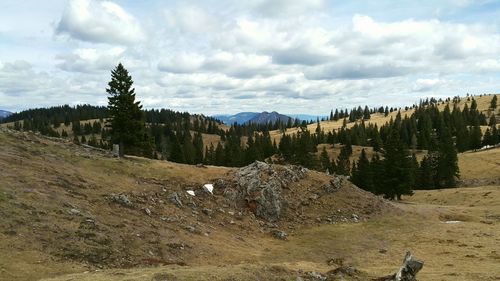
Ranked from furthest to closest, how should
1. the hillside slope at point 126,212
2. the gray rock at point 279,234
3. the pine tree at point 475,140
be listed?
1. the pine tree at point 475,140
2. the gray rock at point 279,234
3. the hillside slope at point 126,212

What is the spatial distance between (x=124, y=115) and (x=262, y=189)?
23191mm

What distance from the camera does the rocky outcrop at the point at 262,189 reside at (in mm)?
48281

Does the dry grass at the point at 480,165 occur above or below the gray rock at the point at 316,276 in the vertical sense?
below

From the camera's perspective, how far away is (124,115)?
193ft

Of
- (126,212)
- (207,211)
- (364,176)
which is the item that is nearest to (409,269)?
(126,212)

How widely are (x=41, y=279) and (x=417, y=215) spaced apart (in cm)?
4564

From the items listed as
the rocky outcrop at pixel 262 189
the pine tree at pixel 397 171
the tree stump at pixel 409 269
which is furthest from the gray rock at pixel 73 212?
the pine tree at pixel 397 171

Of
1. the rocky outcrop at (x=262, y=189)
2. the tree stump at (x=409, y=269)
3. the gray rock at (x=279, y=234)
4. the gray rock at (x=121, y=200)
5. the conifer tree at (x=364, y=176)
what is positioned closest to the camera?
the tree stump at (x=409, y=269)

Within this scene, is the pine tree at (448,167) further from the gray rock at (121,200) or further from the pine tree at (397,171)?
the gray rock at (121,200)

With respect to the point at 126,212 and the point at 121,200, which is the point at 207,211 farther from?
the point at 126,212

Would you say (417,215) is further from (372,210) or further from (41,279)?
(41,279)

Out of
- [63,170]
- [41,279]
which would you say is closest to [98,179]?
[63,170]

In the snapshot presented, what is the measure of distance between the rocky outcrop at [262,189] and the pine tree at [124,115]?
1640cm

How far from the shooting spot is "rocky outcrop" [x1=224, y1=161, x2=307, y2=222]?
1901 inches
